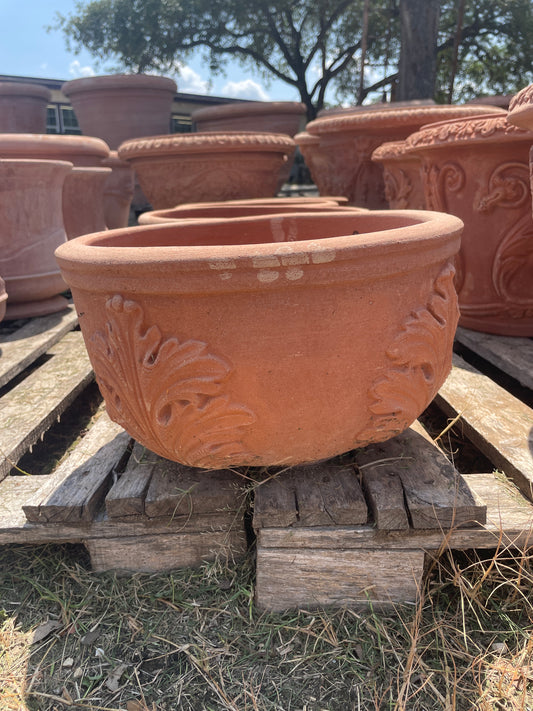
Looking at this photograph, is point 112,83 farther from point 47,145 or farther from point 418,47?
point 418,47

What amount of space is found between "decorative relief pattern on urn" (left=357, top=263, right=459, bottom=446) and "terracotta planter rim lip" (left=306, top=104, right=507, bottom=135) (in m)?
2.08

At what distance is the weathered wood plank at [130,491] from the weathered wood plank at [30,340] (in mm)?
910

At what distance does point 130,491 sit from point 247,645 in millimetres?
467

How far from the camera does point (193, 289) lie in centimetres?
117

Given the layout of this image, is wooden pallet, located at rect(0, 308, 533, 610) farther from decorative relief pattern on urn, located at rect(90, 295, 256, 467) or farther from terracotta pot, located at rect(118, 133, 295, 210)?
terracotta pot, located at rect(118, 133, 295, 210)

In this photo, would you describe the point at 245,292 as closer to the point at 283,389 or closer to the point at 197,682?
the point at 283,389

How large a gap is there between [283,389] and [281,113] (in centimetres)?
521

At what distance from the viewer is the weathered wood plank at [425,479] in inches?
52.3

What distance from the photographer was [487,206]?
7.48ft

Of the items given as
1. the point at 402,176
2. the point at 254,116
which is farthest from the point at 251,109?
the point at 402,176

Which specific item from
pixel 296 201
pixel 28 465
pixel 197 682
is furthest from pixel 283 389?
pixel 296 201

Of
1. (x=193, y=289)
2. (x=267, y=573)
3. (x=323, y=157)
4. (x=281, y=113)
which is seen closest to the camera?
(x=193, y=289)

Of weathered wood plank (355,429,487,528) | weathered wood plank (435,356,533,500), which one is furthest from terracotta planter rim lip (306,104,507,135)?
weathered wood plank (355,429,487,528)

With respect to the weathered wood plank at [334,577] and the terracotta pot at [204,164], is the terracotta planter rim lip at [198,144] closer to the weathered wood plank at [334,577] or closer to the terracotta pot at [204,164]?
the terracotta pot at [204,164]
